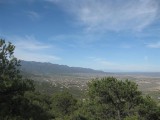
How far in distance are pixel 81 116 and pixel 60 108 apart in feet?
96.4

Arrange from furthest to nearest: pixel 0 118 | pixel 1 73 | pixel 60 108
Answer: pixel 60 108 → pixel 1 73 → pixel 0 118

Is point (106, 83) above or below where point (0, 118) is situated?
above

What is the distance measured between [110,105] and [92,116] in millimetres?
4269

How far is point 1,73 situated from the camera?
1162 inches

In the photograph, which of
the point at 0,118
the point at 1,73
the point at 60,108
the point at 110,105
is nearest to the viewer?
the point at 0,118

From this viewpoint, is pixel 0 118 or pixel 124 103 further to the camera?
pixel 124 103

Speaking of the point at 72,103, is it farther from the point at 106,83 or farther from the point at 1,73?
the point at 1,73

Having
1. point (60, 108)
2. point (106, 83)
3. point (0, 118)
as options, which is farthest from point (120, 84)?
point (60, 108)

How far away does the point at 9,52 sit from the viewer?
1209 inches

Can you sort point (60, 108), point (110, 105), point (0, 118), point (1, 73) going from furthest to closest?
point (60, 108), point (110, 105), point (1, 73), point (0, 118)

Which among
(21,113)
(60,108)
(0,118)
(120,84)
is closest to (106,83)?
(120,84)

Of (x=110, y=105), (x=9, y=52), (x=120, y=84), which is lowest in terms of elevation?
(x=110, y=105)

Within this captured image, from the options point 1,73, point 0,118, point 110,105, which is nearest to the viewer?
point 0,118

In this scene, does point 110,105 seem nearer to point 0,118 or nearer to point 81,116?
point 81,116
